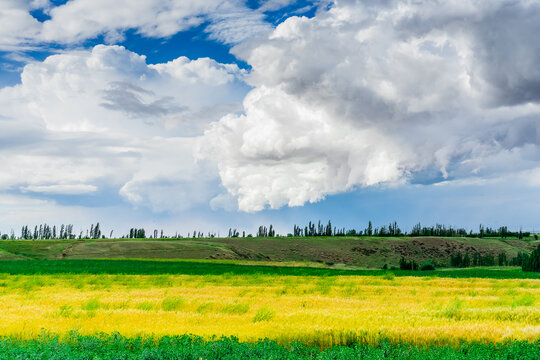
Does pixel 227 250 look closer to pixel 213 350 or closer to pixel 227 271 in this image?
pixel 227 271

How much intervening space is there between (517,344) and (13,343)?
39.0ft

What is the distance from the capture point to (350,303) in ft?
65.9

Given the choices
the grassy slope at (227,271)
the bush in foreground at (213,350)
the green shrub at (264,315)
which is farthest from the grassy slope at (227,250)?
the bush in foreground at (213,350)

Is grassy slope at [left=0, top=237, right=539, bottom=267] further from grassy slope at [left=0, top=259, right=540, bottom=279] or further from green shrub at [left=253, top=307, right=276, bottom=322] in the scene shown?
green shrub at [left=253, top=307, right=276, bottom=322]

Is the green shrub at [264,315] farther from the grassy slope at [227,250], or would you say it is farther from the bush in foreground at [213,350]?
the grassy slope at [227,250]

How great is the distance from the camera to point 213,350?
10234 mm

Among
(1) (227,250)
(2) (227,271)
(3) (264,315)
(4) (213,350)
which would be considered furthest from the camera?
(1) (227,250)

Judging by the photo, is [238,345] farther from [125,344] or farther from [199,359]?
[125,344]

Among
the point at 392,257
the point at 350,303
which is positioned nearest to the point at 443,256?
the point at 392,257

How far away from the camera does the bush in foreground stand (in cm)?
979

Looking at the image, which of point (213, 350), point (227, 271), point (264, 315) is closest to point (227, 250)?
point (227, 271)

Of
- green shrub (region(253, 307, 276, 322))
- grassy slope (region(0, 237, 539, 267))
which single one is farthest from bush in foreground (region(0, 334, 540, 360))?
grassy slope (region(0, 237, 539, 267))

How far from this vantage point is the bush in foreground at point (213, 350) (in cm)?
979

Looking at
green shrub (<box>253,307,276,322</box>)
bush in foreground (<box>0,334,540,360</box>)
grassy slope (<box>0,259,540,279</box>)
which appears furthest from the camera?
grassy slope (<box>0,259,540,279</box>)
